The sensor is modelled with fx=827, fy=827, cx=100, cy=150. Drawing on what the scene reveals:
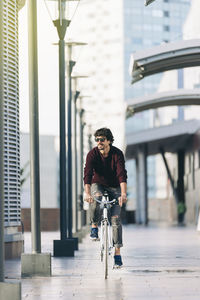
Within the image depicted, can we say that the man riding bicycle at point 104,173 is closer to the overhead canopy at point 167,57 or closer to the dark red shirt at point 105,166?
the dark red shirt at point 105,166

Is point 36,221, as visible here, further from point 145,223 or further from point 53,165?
point 53,165

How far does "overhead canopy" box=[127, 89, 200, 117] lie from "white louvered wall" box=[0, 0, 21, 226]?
15.0 metres

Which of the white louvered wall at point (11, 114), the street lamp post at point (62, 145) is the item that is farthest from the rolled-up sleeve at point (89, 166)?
the white louvered wall at point (11, 114)

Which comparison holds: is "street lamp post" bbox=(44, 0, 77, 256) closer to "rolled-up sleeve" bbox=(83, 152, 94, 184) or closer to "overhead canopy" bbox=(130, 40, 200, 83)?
"rolled-up sleeve" bbox=(83, 152, 94, 184)

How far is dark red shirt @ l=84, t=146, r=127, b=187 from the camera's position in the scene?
10.9 metres

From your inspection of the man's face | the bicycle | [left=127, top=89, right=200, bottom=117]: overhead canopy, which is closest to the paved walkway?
the bicycle

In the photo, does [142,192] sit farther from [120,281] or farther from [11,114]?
[120,281]

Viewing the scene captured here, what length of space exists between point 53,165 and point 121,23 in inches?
1363

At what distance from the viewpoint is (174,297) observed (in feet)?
28.2

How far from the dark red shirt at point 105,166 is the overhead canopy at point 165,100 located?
64.4ft

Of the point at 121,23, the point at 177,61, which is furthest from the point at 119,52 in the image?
the point at 177,61

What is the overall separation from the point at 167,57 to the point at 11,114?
9353 mm

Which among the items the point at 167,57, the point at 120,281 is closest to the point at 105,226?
the point at 120,281

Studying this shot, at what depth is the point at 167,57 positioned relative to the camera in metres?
24.3
